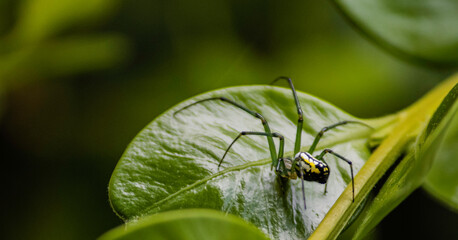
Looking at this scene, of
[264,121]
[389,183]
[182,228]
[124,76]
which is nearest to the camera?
[182,228]

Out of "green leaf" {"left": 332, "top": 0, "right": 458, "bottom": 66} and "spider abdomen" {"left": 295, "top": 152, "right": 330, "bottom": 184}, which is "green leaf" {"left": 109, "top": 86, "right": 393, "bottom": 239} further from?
"green leaf" {"left": 332, "top": 0, "right": 458, "bottom": 66}

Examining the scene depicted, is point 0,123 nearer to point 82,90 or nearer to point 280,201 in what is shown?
point 82,90

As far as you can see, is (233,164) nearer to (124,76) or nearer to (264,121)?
(264,121)

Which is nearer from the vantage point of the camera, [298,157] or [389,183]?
[389,183]

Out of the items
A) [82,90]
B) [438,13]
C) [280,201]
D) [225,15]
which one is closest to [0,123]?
[82,90]

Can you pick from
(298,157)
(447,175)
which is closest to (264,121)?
(298,157)

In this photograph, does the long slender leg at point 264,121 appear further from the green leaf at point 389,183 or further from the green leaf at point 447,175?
the green leaf at point 447,175
